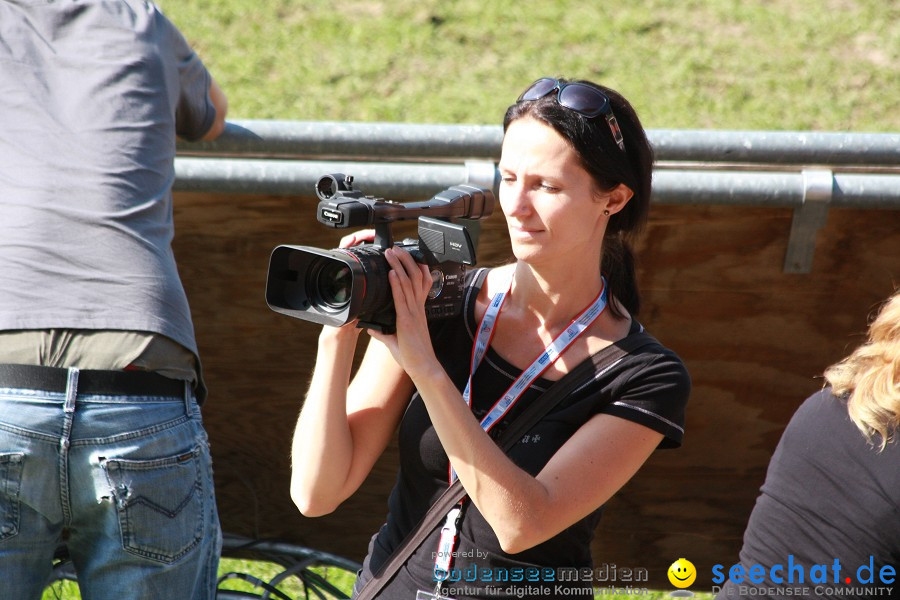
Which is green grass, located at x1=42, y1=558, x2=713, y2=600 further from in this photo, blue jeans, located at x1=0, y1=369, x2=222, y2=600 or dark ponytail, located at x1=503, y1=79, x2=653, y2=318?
dark ponytail, located at x1=503, y1=79, x2=653, y2=318

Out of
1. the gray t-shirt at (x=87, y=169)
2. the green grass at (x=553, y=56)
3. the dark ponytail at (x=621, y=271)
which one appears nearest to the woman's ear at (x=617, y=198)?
the dark ponytail at (x=621, y=271)

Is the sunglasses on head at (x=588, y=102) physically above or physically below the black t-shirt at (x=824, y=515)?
above

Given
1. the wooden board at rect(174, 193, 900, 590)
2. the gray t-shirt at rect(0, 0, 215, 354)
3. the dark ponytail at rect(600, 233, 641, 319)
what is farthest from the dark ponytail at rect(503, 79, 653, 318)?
the gray t-shirt at rect(0, 0, 215, 354)

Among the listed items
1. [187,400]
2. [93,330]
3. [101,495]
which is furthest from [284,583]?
[93,330]

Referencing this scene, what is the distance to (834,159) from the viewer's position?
2920 millimetres

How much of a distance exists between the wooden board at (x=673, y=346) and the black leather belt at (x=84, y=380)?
2.74ft

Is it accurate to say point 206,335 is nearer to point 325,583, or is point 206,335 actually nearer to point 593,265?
point 325,583

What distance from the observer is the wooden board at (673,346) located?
3045 millimetres

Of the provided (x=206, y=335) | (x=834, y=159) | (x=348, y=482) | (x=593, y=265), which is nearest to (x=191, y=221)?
(x=206, y=335)

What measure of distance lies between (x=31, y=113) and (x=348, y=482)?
1.13 meters

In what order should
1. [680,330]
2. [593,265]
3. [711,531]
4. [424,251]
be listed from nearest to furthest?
1. [424,251]
2. [593,265]
3. [680,330]
4. [711,531]

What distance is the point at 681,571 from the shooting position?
345 cm

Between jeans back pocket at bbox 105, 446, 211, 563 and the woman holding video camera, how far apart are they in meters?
0.24

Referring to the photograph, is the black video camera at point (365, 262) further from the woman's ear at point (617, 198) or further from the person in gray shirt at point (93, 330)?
the person in gray shirt at point (93, 330)
